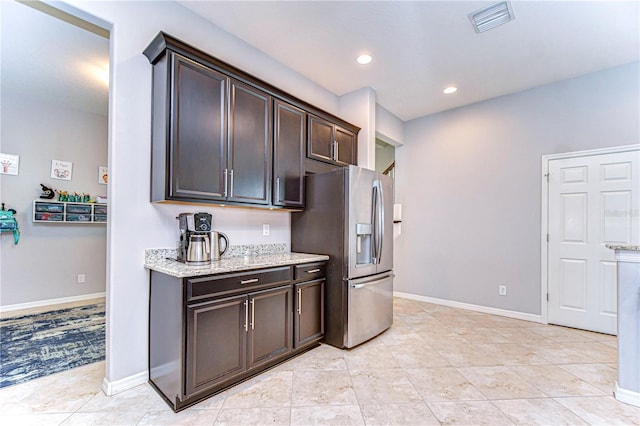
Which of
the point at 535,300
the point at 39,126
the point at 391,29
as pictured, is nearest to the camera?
Result: the point at 391,29

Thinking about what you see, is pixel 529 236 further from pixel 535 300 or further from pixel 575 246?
pixel 535 300

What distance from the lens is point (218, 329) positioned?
1.99 meters

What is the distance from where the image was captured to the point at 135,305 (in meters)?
2.12

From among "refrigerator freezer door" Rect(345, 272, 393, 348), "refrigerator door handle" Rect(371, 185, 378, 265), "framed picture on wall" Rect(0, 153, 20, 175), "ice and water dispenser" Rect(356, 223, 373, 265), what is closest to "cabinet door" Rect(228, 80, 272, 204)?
"ice and water dispenser" Rect(356, 223, 373, 265)

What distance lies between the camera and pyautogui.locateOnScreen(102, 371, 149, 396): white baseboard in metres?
1.99

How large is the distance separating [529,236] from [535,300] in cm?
81

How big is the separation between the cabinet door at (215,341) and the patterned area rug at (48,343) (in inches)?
50.3

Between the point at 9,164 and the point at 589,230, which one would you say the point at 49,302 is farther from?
the point at 589,230

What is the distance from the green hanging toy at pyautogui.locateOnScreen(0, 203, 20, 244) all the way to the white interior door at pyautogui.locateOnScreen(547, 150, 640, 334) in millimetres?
6906

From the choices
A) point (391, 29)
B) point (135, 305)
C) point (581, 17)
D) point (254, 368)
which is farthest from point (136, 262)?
point (581, 17)

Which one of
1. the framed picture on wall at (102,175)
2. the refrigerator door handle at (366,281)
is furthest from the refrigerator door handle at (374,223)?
the framed picture on wall at (102,175)

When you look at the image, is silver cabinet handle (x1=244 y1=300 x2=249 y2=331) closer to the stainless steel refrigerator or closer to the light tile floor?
the light tile floor

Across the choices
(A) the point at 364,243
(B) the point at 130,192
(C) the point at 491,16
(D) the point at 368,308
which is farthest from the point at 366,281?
(C) the point at 491,16

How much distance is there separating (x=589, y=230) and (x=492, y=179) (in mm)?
1191
